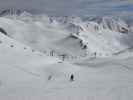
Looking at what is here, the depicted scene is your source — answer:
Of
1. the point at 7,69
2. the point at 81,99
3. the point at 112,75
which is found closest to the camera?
the point at 81,99

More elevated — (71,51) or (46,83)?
(46,83)

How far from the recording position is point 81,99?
37.9 feet

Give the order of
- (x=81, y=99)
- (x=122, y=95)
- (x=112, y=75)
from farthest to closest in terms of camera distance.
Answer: (x=112, y=75) → (x=122, y=95) → (x=81, y=99)

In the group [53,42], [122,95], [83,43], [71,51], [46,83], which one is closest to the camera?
[122,95]

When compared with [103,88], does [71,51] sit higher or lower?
lower

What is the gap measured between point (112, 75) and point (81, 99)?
898 cm

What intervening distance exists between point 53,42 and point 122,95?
450 ft

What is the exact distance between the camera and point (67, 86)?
1697cm

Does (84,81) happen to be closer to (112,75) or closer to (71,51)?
(112,75)

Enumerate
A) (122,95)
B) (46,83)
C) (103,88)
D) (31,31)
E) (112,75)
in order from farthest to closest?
(31,31)
(112,75)
(46,83)
(103,88)
(122,95)

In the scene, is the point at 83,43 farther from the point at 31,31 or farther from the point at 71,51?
the point at 31,31

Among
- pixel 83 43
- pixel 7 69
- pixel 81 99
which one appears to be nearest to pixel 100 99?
pixel 81 99

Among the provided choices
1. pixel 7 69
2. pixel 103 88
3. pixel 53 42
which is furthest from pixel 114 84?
pixel 53 42

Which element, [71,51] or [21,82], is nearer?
[21,82]
